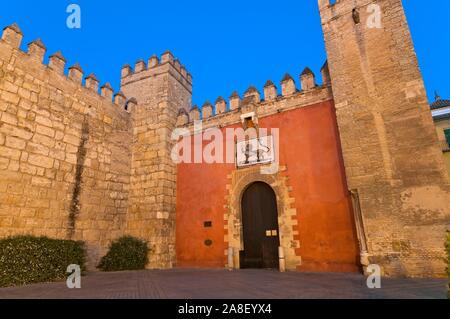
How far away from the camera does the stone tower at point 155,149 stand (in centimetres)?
816

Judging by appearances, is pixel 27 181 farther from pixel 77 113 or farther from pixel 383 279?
pixel 383 279

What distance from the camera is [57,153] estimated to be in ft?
22.2

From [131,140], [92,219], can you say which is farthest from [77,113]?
[92,219]

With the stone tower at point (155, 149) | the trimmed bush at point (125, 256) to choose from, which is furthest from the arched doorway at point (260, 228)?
the trimmed bush at point (125, 256)

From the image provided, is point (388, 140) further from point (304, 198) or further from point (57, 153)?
point (57, 153)

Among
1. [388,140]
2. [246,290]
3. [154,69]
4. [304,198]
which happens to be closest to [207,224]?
[304,198]

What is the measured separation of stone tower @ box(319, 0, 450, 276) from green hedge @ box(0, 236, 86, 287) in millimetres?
6326

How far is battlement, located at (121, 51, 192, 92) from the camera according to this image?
32.2 feet

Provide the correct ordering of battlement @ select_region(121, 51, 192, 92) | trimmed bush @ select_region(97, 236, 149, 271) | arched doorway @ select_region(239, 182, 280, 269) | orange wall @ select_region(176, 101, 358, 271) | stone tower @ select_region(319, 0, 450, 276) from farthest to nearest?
battlement @ select_region(121, 51, 192, 92) < trimmed bush @ select_region(97, 236, 149, 271) < arched doorway @ select_region(239, 182, 280, 269) < orange wall @ select_region(176, 101, 358, 271) < stone tower @ select_region(319, 0, 450, 276)

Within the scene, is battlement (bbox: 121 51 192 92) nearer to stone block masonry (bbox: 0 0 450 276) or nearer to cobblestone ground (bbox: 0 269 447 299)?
stone block masonry (bbox: 0 0 450 276)

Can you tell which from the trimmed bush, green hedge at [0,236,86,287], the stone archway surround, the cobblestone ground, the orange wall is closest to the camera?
the cobblestone ground

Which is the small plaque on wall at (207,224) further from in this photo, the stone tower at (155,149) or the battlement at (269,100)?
the battlement at (269,100)

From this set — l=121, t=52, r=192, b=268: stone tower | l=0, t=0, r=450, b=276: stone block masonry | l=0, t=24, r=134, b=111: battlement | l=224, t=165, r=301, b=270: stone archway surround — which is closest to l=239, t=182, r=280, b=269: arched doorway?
l=224, t=165, r=301, b=270: stone archway surround

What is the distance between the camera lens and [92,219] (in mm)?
7406
